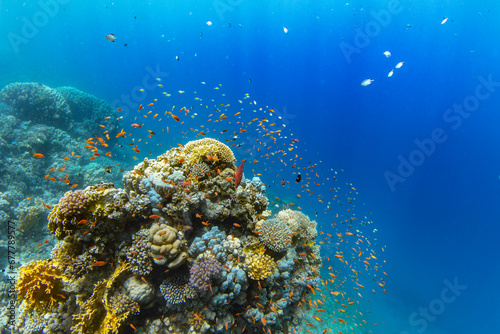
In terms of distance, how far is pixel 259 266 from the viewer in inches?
180

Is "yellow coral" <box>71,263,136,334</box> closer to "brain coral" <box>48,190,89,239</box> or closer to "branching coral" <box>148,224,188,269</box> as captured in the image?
"branching coral" <box>148,224,188,269</box>

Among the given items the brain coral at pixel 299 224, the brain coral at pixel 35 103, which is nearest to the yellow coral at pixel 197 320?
the brain coral at pixel 299 224

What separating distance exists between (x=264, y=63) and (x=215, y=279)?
104 metres

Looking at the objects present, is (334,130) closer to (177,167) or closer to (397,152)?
(397,152)

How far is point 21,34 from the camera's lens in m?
88.2

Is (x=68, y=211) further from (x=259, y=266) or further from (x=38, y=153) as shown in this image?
(x=38, y=153)

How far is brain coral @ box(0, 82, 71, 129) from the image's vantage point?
1588cm

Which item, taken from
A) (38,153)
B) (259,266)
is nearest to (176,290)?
(259,266)

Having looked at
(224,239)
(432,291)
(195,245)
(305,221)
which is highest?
(432,291)

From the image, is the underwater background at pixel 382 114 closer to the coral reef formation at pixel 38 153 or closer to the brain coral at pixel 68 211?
the coral reef formation at pixel 38 153

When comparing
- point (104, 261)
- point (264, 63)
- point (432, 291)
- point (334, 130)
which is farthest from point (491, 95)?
point (104, 261)

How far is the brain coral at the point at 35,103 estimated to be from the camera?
52.1 ft

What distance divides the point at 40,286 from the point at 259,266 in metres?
4.30

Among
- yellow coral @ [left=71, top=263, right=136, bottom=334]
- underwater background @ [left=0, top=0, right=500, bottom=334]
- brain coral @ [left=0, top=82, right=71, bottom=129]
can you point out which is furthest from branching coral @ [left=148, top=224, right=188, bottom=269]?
underwater background @ [left=0, top=0, right=500, bottom=334]
